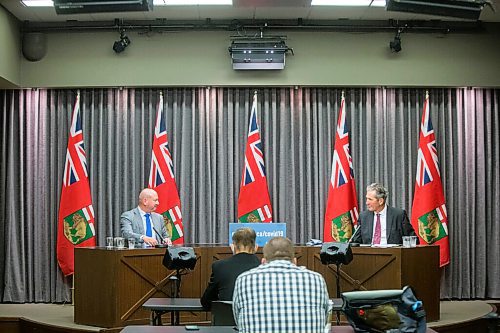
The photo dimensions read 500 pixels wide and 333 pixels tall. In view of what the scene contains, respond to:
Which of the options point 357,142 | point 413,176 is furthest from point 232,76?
point 413,176

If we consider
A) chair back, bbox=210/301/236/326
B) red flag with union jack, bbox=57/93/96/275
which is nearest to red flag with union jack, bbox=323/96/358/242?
red flag with union jack, bbox=57/93/96/275

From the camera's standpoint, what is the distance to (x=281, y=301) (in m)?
4.14

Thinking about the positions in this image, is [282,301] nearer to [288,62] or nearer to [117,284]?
[117,284]

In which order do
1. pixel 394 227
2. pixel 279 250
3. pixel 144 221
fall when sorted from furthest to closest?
pixel 144 221 → pixel 394 227 → pixel 279 250

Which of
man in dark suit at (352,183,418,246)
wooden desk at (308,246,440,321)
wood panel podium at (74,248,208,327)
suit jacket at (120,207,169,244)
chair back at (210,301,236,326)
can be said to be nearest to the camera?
chair back at (210,301,236,326)

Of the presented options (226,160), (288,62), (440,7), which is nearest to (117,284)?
(226,160)

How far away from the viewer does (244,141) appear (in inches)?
426

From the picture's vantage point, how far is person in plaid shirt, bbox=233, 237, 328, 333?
13.6ft

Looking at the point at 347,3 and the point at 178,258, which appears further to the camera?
the point at 347,3

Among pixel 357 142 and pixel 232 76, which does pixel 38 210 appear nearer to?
pixel 232 76

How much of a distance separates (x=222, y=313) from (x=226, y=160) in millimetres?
5357

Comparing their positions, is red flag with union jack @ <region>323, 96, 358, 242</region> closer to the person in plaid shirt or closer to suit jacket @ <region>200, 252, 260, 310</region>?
suit jacket @ <region>200, 252, 260, 310</region>

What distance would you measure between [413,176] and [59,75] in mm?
4924

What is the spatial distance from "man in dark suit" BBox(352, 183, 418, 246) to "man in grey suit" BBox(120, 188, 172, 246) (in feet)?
7.03
